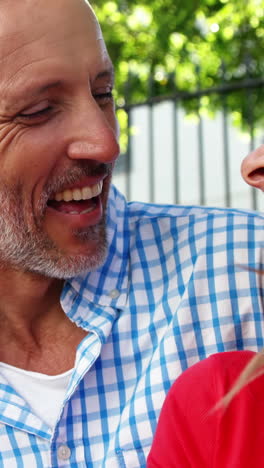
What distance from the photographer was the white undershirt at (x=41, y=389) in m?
1.96

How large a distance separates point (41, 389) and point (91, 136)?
689 millimetres

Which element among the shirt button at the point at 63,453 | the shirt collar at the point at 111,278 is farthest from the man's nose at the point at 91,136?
the shirt button at the point at 63,453

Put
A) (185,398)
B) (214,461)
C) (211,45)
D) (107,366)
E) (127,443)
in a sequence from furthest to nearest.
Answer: (211,45), (107,366), (127,443), (185,398), (214,461)

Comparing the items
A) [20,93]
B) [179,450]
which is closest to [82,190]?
[20,93]

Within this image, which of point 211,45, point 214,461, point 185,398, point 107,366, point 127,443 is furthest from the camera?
point 211,45

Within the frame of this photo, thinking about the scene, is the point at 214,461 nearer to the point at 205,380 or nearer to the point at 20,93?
the point at 205,380

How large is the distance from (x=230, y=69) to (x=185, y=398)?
165 inches

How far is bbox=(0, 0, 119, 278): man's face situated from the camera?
6.40ft

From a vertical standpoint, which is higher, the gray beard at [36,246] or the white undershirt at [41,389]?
the gray beard at [36,246]

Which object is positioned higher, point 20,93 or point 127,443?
point 20,93

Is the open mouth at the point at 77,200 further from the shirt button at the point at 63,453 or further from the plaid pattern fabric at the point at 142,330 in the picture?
the shirt button at the point at 63,453

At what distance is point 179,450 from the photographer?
1479mm

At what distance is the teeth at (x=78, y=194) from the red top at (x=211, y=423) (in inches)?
26.1

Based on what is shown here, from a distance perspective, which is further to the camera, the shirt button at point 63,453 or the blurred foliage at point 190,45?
the blurred foliage at point 190,45
